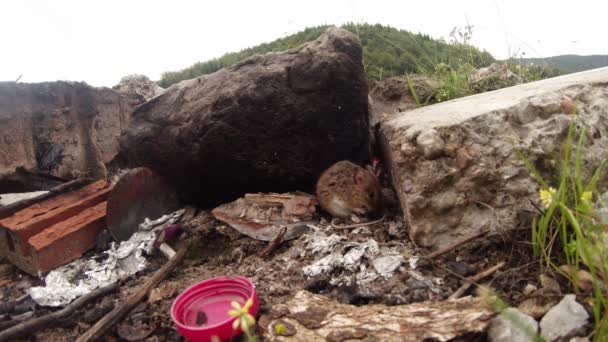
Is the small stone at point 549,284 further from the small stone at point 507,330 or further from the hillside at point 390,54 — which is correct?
the hillside at point 390,54

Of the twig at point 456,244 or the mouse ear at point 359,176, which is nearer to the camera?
the twig at point 456,244

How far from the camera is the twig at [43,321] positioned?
210 centimetres

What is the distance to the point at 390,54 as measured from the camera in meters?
9.22

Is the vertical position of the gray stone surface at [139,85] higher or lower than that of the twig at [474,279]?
higher

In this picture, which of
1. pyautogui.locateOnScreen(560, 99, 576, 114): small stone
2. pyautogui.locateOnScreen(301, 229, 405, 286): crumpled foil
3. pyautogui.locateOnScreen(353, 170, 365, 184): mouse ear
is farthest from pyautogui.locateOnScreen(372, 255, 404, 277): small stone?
pyautogui.locateOnScreen(560, 99, 576, 114): small stone

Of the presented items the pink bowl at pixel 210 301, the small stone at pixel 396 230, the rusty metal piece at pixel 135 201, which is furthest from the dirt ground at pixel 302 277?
the rusty metal piece at pixel 135 201

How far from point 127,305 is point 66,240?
1027 mm

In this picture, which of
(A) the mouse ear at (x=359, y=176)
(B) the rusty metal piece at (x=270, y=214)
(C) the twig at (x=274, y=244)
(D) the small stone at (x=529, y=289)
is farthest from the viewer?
(A) the mouse ear at (x=359, y=176)

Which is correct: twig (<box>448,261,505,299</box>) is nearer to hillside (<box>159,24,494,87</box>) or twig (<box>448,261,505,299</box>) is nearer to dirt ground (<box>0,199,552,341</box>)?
dirt ground (<box>0,199,552,341</box>)

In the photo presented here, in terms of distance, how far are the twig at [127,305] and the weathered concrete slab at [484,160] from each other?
150cm

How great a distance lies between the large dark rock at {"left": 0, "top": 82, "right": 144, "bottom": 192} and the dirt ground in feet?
3.88

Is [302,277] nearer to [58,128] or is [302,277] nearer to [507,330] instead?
[507,330]

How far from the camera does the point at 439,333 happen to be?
1505mm

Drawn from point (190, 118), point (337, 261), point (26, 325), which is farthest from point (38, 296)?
point (337, 261)
